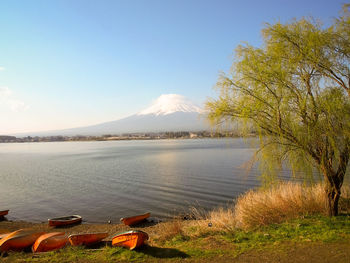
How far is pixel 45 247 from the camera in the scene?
8641mm

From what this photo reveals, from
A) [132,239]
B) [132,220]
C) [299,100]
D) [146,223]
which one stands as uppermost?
[299,100]

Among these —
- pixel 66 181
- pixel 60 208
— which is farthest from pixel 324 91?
pixel 66 181

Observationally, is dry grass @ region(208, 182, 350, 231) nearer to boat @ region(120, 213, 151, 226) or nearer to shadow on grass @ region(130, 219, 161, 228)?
shadow on grass @ region(130, 219, 161, 228)

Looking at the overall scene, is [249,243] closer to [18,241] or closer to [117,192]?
[18,241]

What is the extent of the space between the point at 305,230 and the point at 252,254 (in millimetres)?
2391

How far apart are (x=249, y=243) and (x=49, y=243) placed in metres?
6.78

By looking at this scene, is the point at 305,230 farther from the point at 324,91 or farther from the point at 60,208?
the point at 60,208

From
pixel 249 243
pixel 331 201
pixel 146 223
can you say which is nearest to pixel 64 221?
pixel 146 223

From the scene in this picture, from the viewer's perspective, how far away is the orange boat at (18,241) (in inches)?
338

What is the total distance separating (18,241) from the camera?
8820mm

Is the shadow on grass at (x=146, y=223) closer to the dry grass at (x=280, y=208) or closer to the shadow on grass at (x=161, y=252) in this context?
the dry grass at (x=280, y=208)

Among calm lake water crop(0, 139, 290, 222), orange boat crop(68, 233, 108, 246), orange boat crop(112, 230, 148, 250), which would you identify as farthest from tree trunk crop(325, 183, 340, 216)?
calm lake water crop(0, 139, 290, 222)

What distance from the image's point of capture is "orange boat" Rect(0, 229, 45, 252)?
28.1 feet

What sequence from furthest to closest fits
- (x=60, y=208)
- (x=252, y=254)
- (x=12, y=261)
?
1. (x=60, y=208)
2. (x=12, y=261)
3. (x=252, y=254)
